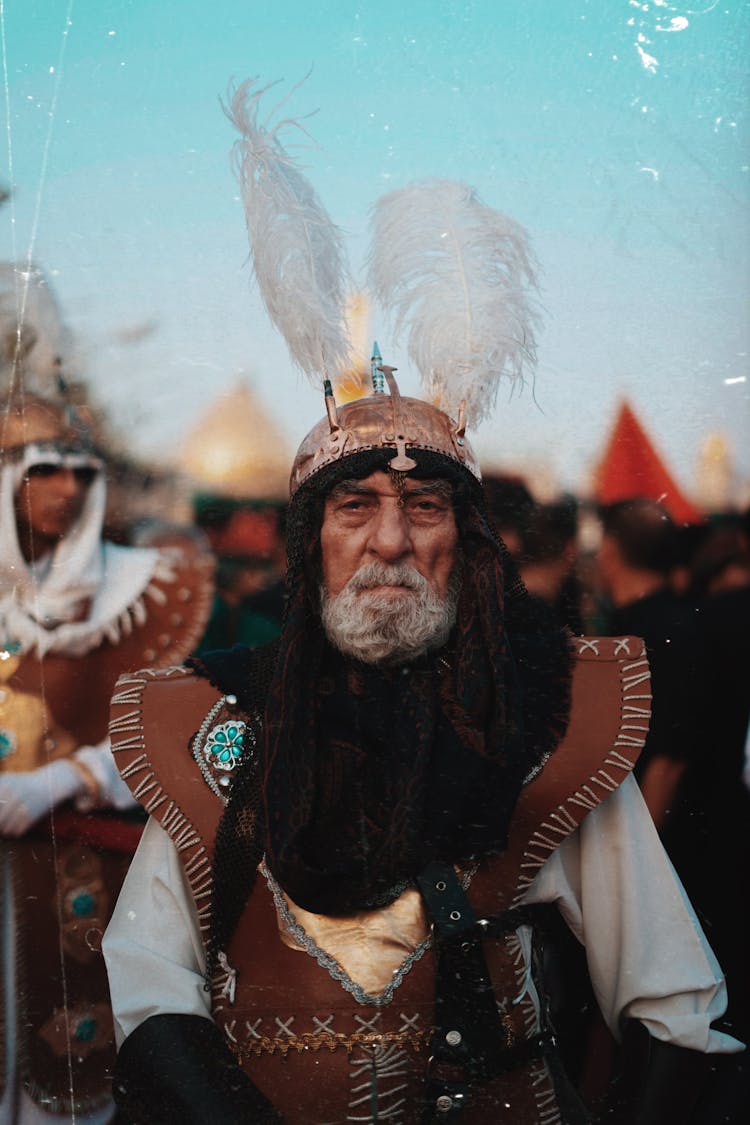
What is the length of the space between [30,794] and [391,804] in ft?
5.78

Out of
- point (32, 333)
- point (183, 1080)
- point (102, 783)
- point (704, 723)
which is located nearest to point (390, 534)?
point (183, 1080)

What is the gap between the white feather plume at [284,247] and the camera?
2.53m

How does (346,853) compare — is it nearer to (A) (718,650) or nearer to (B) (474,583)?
(B) (474,583)

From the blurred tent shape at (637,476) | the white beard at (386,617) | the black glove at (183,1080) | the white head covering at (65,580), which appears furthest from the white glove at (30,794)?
the blurred tent shape at (637,476)

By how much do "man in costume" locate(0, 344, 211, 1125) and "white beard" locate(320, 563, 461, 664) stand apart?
1.59m

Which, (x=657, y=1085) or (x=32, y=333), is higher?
(x=32, y=333)

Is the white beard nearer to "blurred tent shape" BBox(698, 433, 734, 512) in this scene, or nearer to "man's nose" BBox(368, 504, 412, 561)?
"man's nose" BBox(368, 504, 412, 561)

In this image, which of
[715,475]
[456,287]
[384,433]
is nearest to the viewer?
[384,433]

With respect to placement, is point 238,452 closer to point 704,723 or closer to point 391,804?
point 704,723

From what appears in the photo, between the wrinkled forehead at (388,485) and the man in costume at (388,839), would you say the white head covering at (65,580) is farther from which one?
the wrinkled forehead at (388,485)

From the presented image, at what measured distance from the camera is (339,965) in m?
2.25

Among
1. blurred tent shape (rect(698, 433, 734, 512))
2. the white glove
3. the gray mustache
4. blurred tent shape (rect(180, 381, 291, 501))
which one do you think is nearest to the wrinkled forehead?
the gray mustache

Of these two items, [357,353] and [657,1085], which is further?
[357,353]

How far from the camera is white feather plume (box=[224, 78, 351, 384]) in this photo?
253 cm
